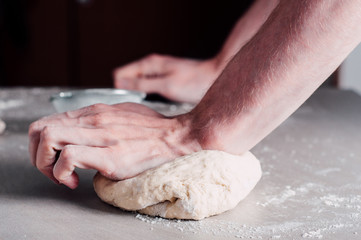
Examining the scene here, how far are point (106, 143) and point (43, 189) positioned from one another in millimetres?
181

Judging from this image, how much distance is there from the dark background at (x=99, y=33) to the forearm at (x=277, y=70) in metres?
3.38

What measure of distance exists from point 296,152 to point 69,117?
0.60 m

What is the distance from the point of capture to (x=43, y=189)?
0.98m

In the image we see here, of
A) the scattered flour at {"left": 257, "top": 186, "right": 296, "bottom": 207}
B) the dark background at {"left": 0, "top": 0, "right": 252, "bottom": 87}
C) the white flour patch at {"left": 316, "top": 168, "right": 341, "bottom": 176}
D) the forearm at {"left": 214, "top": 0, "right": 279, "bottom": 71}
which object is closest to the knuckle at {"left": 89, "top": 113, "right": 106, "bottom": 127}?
the scattered flour at {"left": 257, "top": 186, "right": 296, "bottom": 207}

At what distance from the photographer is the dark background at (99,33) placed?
14.0ft

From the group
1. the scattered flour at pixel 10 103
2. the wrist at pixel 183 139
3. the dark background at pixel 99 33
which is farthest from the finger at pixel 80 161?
the dark background at pixel 99 33

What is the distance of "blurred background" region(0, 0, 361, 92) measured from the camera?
426 cm

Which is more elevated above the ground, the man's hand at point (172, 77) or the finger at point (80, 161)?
the finger at point (80, 161)

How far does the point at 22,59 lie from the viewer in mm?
4809

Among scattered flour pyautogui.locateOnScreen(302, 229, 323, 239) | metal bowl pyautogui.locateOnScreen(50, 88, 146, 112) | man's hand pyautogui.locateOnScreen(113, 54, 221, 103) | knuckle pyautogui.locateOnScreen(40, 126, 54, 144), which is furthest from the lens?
man's hand pyautogui.locateOnScreen(113, 54, 221, 103)

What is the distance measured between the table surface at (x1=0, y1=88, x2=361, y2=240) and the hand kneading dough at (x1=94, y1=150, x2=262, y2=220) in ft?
0.06

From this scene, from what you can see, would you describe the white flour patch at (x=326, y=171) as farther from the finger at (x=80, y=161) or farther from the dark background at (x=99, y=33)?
the dark background at (x=99, y=33)

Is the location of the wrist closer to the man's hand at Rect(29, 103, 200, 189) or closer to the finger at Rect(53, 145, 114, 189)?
the man's hand at Rect(29, 103, 200, 189)

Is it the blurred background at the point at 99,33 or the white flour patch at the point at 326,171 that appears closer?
the white flour patch at the point at 326,171
